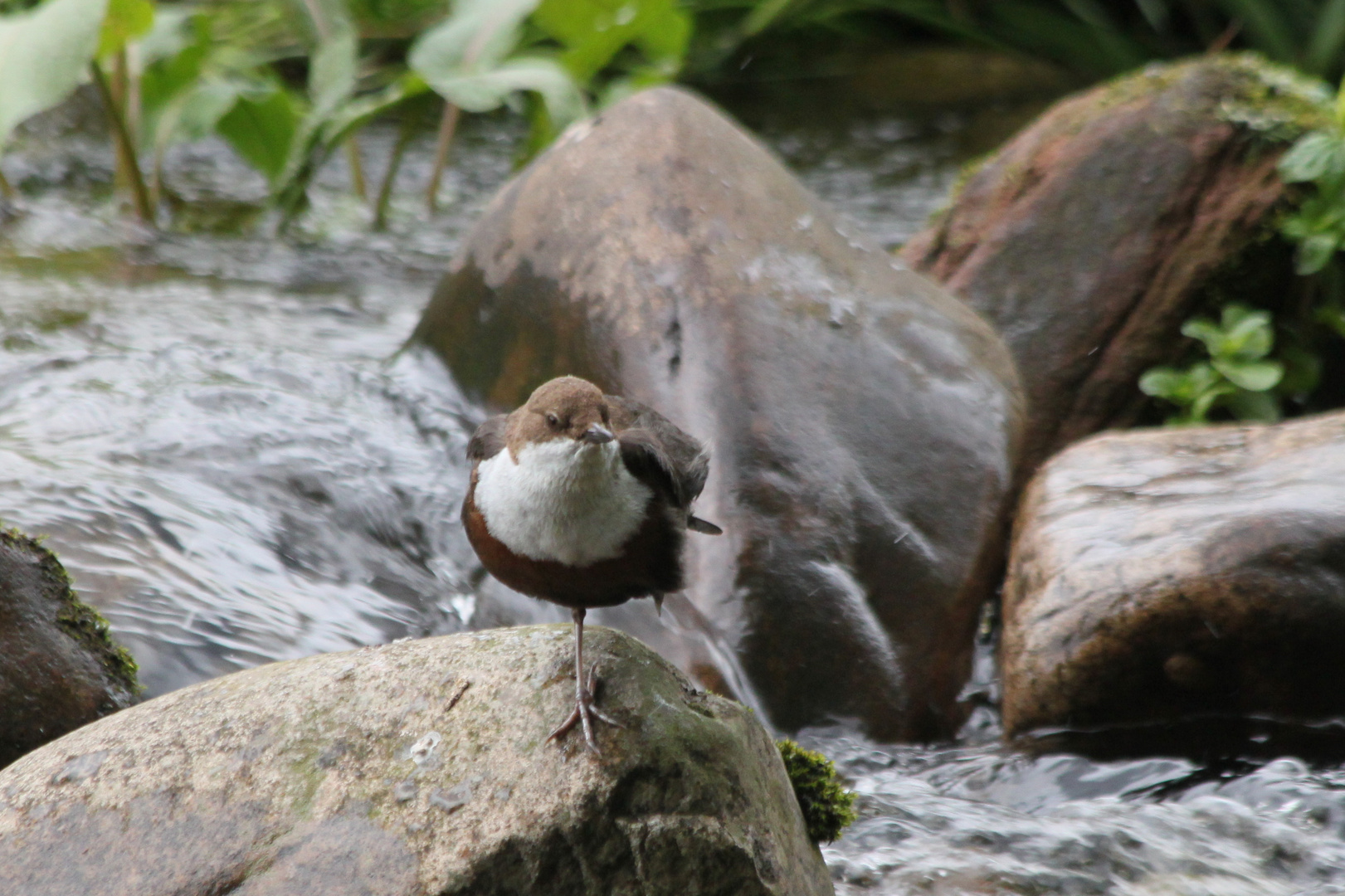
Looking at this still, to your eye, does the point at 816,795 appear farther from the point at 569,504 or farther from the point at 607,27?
the point at 607,27

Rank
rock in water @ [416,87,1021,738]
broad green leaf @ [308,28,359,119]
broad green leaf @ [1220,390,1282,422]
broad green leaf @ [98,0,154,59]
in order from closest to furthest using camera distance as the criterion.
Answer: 1. rock in water @ [416,87,1021,738]
2. broad green leaf @ [1220,390,1282,422]
3. broad green leaf @ [98,0,154,59]
4. broad green leaf @ [308,28,359,119]

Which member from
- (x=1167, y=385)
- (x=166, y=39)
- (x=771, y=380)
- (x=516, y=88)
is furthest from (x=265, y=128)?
(x=1167, y=385)

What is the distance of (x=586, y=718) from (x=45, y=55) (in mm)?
4445

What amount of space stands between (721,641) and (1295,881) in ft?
5.21

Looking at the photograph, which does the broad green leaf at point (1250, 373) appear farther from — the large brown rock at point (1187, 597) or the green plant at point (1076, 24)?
the green plant at point (1076, 24)

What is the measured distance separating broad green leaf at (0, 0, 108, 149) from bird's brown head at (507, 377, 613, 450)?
3.81 metres

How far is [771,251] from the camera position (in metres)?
4.66

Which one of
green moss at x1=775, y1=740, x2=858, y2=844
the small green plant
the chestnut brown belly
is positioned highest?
the small green plant

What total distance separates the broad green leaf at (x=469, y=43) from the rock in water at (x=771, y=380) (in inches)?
82.2

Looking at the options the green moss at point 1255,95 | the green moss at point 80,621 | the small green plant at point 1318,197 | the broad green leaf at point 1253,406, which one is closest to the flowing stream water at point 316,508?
the green moss at point 80,621

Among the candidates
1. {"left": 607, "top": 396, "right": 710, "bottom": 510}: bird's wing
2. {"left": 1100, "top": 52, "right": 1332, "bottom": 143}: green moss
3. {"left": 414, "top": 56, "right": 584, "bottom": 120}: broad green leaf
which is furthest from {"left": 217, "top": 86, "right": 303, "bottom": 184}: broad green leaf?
{"left": 607, "top": 396, "right": 710, "bottom": 510}: bird's wing

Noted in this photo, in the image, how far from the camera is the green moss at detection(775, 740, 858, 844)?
3041 mm

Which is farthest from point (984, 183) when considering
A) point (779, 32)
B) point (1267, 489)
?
point (779, 32)

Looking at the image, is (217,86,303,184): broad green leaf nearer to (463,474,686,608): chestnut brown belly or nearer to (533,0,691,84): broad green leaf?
(533,0,691,84): broad green leaf
